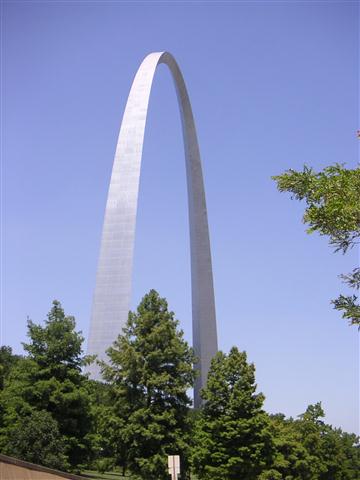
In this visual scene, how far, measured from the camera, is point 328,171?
13.7 meters

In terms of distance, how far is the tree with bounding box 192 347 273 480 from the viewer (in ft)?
A: 89.0

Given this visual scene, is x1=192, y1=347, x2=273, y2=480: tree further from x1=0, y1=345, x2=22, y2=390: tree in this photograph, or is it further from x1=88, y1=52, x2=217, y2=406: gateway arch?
x1=0, y1=345, x2=22, y2=390: tree

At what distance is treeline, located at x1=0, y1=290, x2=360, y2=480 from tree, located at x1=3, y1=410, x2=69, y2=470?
1.6 inches

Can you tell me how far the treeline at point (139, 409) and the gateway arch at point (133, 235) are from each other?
7.34ft

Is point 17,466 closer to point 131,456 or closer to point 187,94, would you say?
point 131,456

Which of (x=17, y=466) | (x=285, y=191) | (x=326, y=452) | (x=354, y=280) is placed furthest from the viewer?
(x=326, y=452)

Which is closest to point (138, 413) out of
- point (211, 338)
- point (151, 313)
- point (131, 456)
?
point (131, 456)

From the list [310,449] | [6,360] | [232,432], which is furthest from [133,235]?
[310,449]

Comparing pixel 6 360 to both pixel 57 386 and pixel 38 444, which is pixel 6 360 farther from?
pixel 38 444

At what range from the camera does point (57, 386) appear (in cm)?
2662

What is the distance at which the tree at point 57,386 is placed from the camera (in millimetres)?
26516

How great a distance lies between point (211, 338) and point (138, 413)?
44.3 ft

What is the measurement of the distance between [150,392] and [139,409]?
95 cm

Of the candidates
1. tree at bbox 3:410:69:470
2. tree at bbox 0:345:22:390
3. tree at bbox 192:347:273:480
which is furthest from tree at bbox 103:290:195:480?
tree at bbox 0:345:22:390
